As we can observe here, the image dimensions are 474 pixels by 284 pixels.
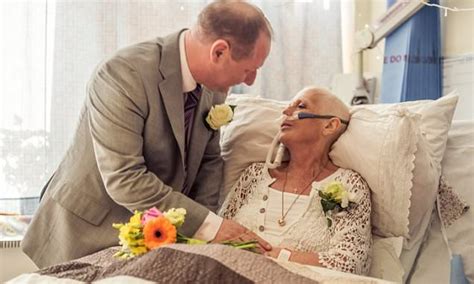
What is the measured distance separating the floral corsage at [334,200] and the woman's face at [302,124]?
0.66 ft

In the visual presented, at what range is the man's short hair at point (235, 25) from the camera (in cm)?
141

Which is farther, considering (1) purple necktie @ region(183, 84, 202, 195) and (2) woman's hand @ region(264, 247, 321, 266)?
(1) purple necktie @ region(183, 84, 202, 195)

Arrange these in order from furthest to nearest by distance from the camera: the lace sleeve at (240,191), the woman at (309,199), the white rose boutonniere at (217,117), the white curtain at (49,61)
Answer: the white curtain at (49,61) < the lace sleeve at (240,191) < the white rose boutonniere at (217,117) < the woman at (309,199)

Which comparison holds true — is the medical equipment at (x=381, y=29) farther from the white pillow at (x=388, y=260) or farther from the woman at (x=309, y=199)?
the white pillow at (x=388, y=260)

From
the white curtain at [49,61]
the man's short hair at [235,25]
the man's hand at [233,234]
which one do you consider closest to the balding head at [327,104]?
the man's short hair at [235,25]

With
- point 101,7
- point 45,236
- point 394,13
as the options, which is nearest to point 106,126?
point 45,236

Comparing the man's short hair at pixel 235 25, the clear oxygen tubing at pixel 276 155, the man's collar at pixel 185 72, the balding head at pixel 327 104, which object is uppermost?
the man's short hair at pixel 235 25

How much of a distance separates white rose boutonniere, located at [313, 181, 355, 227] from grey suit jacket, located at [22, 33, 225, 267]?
37 centimetres

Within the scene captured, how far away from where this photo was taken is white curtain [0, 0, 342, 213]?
84.3 inches

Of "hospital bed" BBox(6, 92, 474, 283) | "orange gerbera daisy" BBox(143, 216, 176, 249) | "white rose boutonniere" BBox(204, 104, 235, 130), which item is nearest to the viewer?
"hospital bed" BBox(6, 92, 474, 283)

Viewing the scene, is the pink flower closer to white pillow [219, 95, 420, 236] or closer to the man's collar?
the man's collar

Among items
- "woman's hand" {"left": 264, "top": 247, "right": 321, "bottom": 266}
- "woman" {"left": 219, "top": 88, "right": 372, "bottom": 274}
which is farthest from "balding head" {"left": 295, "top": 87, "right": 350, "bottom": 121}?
"woman's hand" {"left": 264, "top": 247, "right": 321, "bottom": 266}

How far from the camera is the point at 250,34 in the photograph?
1.42 metres

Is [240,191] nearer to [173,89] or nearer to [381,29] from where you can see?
[173,89]
